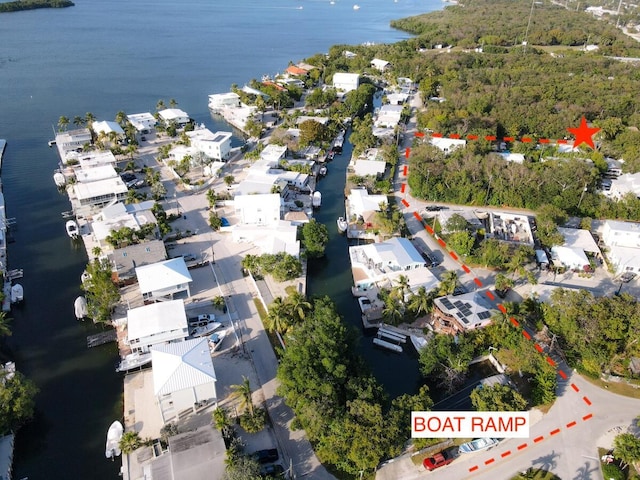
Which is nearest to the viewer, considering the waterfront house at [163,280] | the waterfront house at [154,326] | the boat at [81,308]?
the waterfront house at [154,326]

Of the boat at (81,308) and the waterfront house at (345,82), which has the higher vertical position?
the waterfront house at (345,82)

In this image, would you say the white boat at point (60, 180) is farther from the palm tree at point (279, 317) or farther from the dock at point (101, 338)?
the palm tree at point (279, 317)

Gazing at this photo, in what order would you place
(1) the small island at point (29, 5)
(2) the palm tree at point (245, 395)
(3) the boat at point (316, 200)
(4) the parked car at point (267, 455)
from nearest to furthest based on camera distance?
(4) the parked car at point (267, 455)
(2) the palm tree at point (245, 395)
(3) the boat at point (316, 200)
(1) the small island at point (29, 5)

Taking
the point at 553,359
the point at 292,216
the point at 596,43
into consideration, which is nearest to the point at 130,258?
the point at 292,216

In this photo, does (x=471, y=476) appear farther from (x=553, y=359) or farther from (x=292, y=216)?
(x=292, y=216)

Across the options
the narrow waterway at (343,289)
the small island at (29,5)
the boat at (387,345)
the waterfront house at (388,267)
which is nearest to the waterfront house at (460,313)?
the waterfront house at (388,267)

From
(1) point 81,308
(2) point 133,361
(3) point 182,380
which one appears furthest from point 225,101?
(3) point 182,380
